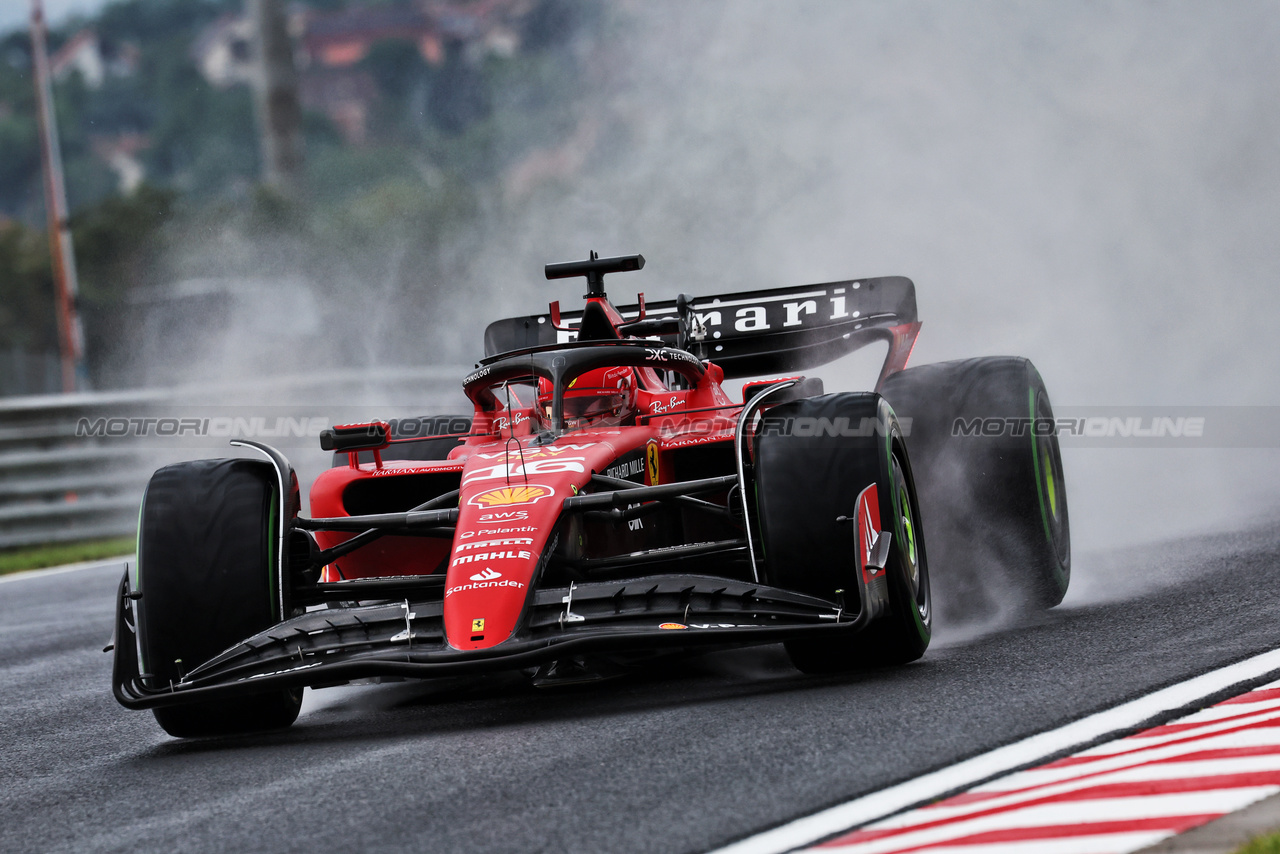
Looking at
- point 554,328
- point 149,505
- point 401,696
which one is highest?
point 554,328

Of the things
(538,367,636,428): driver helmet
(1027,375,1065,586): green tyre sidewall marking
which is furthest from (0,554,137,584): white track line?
(1027,375,1065,586): green tyre sidewall marking

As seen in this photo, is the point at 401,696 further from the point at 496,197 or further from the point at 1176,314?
the point at 496,197

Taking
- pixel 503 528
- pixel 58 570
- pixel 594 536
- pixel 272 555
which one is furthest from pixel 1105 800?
pixel 58 570

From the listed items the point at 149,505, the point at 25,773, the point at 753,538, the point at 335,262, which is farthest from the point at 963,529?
the point at 335,262

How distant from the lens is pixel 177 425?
13648 mm

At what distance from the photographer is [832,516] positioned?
4.52m

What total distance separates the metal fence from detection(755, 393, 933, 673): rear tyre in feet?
30.7

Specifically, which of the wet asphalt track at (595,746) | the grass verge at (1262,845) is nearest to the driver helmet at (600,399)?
the wet asphalt track at (595,746)

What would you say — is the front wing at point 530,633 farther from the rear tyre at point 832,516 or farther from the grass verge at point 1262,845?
the grass verge at point 1262,845

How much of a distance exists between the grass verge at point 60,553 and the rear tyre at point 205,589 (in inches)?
304

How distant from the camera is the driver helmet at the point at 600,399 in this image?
605cm

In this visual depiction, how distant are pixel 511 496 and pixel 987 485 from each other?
2.08 meters

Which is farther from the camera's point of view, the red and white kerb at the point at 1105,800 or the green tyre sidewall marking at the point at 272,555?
the green tyre sidewall marking at the point at 272,555

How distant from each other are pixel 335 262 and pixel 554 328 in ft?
38.8
